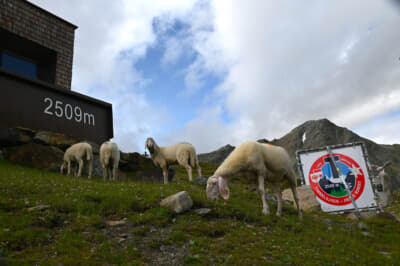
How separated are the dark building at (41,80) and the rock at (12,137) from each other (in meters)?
0.99

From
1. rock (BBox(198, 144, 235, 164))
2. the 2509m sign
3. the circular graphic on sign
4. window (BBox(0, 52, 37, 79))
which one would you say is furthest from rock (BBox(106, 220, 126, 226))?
rock (BBox(198, 144, 235, 164))

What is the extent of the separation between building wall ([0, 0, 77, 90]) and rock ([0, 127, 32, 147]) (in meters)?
11.2

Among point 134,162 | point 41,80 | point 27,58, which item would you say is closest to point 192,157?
point 134,162

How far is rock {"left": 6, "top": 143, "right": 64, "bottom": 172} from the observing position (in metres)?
18.5

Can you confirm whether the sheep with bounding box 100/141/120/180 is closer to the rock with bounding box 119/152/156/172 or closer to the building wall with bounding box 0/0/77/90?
the rock with bounding box 119/152/156/172

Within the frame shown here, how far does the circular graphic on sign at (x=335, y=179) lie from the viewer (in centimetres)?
2058

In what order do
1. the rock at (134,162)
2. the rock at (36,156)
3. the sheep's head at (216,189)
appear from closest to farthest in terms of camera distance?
the sheep's head at (216,189), the rock at (36,156), the rock at (134,162)

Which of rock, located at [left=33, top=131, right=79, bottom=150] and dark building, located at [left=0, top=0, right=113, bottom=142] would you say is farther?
dark building, located at [left=0, top=0, right=113, bottom=142]

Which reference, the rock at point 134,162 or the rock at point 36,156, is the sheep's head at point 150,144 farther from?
the rock at point 36,156

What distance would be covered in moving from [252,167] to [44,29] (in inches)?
1103

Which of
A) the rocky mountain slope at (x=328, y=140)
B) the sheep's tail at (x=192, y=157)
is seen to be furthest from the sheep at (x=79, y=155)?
the rocky mountain slope at (x=328, y=140)

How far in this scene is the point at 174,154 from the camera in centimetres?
1862

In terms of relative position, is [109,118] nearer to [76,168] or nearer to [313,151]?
[76,168]

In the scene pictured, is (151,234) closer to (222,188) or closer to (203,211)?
(203,211)
